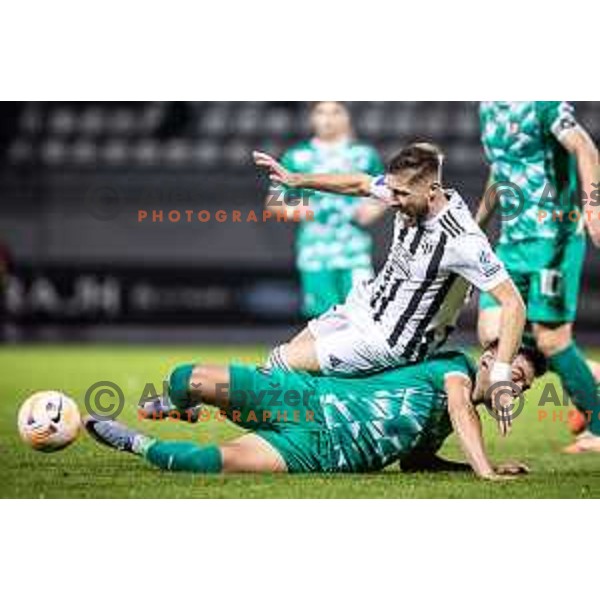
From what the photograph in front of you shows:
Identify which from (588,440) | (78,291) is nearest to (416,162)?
(588,440)

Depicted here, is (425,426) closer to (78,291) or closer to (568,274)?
(568,274)

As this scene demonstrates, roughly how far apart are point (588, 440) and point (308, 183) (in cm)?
176

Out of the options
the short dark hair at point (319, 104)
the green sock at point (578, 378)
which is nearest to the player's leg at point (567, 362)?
the green sock at point (578, 378)

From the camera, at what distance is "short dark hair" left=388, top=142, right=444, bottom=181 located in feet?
18.7

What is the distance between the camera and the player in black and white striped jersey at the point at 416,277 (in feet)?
18.4

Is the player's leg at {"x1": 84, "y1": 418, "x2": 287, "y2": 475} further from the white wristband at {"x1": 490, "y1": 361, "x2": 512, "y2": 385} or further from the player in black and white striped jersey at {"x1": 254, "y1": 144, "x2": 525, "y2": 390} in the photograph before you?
the white wristband at {"x1": 490, "y1": 361, "x2": 512, "y2": 385}

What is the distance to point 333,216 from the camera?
7.67 meters

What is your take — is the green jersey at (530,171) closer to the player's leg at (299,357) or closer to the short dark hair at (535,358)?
the short dark hair at (535,358)

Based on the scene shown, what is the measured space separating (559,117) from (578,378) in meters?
1.12

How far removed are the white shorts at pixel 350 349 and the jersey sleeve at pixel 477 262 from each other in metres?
0.47

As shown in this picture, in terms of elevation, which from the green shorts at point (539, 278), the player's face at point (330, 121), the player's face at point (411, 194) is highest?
the player's face at point (330, 121)

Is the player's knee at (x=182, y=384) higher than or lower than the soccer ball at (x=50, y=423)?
higher

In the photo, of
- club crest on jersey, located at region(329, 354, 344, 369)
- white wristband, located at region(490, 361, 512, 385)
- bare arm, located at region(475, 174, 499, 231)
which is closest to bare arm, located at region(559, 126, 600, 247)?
bare arm, located at region(475, 174, 499, 231)

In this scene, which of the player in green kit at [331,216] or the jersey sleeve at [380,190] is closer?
the jersey sleeve at [380,190]
